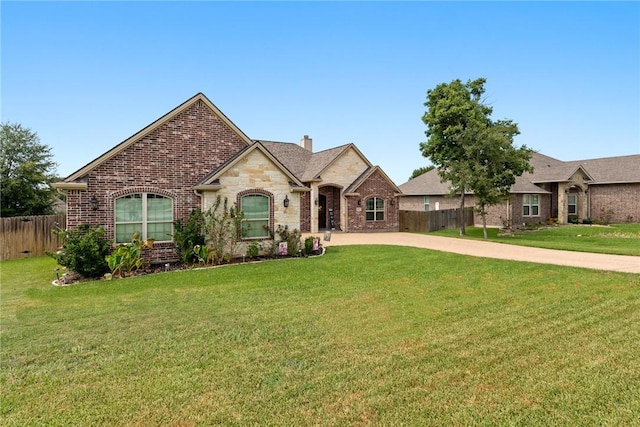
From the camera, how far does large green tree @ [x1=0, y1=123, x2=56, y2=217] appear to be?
26.0 m

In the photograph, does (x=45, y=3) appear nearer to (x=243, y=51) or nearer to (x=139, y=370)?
(x=243, y=51)

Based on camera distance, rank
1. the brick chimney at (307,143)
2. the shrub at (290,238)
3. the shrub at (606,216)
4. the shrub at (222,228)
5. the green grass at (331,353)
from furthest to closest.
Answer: the brick chimney at (307,143)
the shrub at (606,216)
the shrub at (290,238)
the shrub at (222,228)
the green grass at (331,353)

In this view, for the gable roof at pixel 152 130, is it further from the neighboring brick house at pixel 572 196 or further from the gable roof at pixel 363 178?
the neighboring brick house at pixel 572 196

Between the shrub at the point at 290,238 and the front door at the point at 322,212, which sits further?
the front door at the point at 322,212

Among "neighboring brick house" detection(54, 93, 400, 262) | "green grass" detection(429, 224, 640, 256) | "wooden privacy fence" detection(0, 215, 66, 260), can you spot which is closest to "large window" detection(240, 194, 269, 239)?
"neighboring brick house" detection(54, 93, 400, 262)

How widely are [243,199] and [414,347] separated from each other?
983 centimetres

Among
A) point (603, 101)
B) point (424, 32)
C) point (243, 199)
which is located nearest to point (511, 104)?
point (603, 101)

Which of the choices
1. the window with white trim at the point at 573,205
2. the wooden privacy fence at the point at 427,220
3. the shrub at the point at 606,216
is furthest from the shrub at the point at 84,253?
the shrub at the point at 606,216

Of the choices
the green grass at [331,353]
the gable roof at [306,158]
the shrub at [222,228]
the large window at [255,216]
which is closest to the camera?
the green grass at [331,353]

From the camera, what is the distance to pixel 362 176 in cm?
2456

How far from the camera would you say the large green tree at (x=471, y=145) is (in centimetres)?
2042

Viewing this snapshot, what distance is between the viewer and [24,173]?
2688 centimetres

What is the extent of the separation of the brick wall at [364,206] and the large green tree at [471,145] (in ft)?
13.0

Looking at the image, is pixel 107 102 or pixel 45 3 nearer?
pixel 45 3
